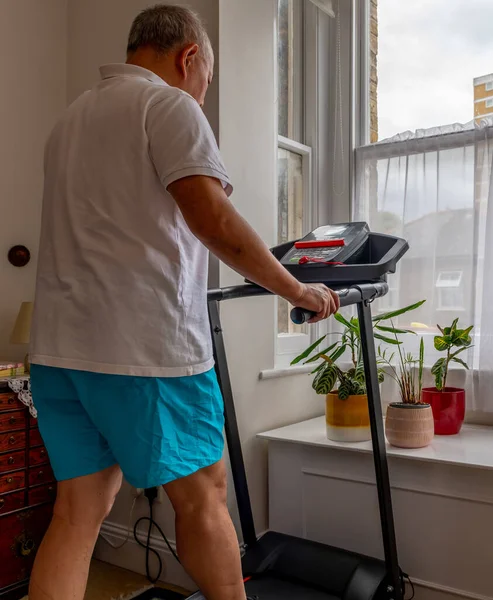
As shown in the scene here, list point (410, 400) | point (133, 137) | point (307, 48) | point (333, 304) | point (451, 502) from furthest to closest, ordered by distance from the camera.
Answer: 1. point (307, 48)
2. point (410, 400)
3. point (451, 502)
4. point (333, 304)
5. point (133, 137)

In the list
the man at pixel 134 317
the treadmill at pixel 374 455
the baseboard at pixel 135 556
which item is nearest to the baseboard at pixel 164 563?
the baseboard at pixel 135 556

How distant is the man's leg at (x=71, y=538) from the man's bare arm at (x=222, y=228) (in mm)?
555

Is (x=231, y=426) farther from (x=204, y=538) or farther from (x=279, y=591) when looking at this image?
(x=204, y=538)

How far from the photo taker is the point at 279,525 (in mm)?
2480

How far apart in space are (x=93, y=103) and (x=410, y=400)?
1.61m

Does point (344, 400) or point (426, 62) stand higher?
point (426, 62)

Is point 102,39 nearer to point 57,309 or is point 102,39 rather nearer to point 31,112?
point 31,112

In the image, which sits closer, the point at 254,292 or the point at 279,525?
the point at 254,292

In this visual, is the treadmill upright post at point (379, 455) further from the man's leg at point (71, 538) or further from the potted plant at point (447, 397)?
the man's leg at point (71, 538)

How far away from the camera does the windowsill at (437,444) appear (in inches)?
80.7

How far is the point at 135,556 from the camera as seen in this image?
2535mm

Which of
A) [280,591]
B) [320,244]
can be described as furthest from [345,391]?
[280,591]

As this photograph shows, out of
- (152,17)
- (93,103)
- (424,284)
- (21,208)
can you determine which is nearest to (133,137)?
(93,103)

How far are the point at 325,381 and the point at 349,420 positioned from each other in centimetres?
17
